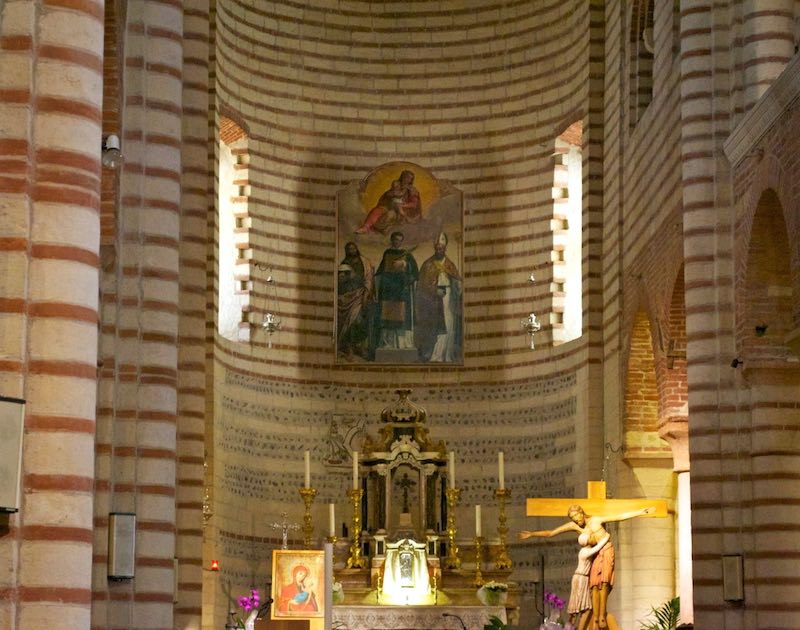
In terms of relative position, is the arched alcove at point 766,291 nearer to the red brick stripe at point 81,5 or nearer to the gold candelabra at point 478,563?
the gold candelabra at point 478,563

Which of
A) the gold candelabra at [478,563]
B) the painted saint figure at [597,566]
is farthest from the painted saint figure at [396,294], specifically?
the painted saint figure at [597,566]

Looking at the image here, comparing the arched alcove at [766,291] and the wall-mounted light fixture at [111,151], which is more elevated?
the wall-mounted light fixture at [111,151]

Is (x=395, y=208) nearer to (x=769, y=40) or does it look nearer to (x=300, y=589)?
(x=769, y=40)

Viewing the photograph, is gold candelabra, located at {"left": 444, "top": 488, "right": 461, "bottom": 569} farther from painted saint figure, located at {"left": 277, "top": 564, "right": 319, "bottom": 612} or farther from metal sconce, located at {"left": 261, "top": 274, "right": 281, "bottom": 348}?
painted saint figure, located at {"left": 277, "top": 564, "right": 319, "bottom": 612}

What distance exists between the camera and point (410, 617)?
22.0 metres

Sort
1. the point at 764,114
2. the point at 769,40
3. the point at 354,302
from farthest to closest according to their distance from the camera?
the point at 354,302 → the point at 769,40 → the point at 764,114

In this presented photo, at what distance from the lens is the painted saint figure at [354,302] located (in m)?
26.6

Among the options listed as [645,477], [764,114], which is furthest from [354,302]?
[764,114]

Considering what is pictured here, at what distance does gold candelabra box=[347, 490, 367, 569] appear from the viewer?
22875 mm

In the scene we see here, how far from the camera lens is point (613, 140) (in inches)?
979

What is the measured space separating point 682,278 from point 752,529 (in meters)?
4.30

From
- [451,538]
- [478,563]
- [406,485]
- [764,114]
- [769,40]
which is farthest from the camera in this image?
[406,485]

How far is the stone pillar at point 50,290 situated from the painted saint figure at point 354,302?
15572 mm

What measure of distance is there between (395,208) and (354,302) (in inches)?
59.8
